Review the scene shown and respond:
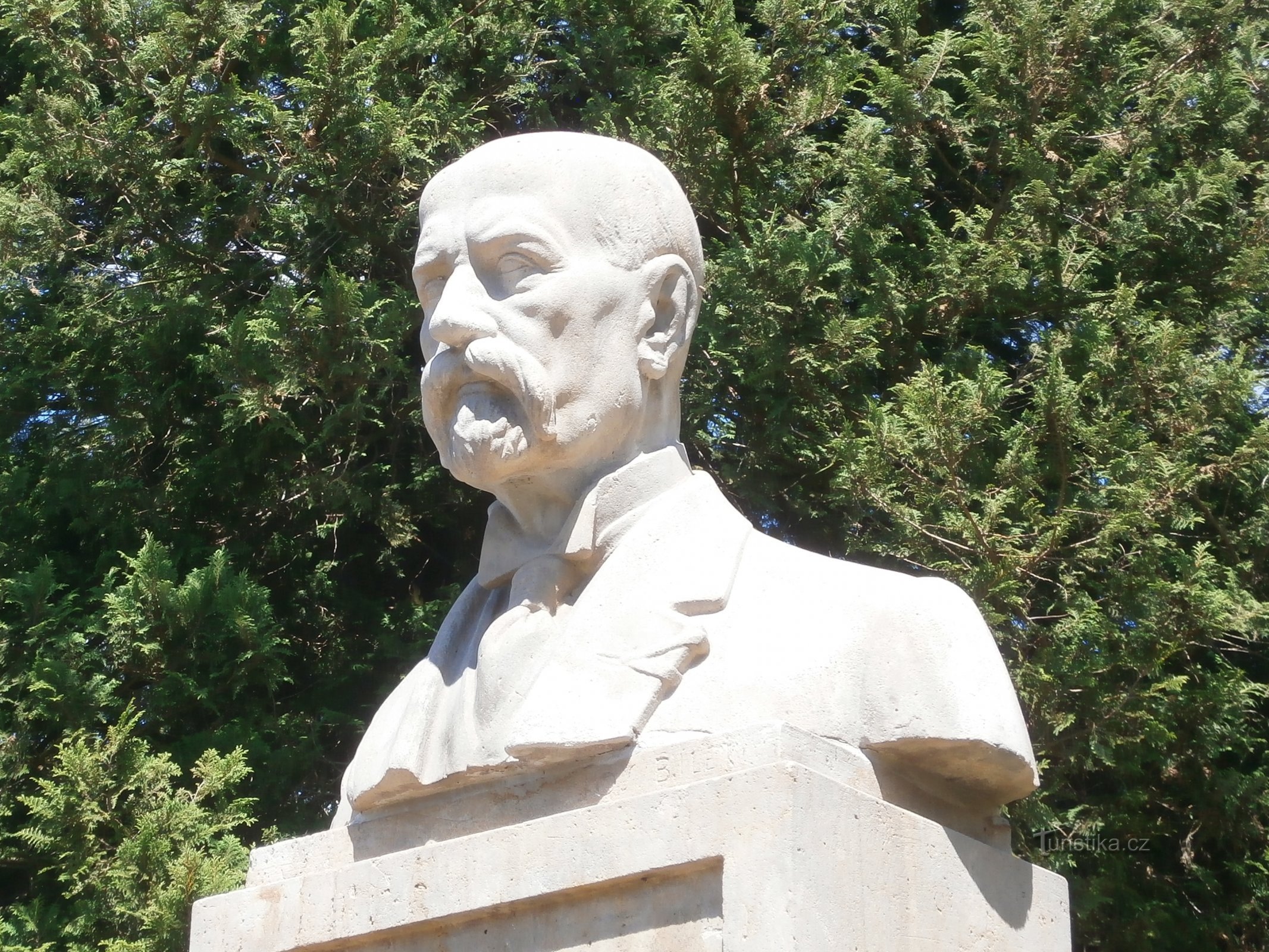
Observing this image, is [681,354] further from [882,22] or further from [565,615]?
[882,22]

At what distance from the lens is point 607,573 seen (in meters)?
3.33

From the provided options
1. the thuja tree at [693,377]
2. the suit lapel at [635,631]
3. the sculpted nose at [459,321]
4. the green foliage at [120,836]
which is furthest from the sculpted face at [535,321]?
the green foliage at [120,836]

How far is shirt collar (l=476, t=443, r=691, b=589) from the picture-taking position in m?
3.40

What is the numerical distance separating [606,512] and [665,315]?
18.0 inches

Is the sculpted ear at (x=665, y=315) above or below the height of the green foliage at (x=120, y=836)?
above

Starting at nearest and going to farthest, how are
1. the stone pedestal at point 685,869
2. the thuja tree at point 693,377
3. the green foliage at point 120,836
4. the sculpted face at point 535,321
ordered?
the stone pedestal at point 685,869 < the sculpted face at point 535,321 < the green foliage at point 120,836 < the thuja tree at point 693,377

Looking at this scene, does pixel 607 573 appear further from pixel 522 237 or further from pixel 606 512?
pixel 522 237

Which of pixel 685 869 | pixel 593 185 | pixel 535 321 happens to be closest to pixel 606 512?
pixel 535 321

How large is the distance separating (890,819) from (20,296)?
5.67m

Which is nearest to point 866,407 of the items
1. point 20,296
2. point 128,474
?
point 128,474

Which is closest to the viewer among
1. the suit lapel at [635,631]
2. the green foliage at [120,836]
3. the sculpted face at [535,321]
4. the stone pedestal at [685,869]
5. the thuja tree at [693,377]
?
the stone pedestal at [685,869]

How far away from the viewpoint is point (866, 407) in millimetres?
6699

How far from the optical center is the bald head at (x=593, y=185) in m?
3.45

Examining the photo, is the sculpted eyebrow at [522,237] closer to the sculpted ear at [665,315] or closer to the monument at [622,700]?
the monument at [622,700]
